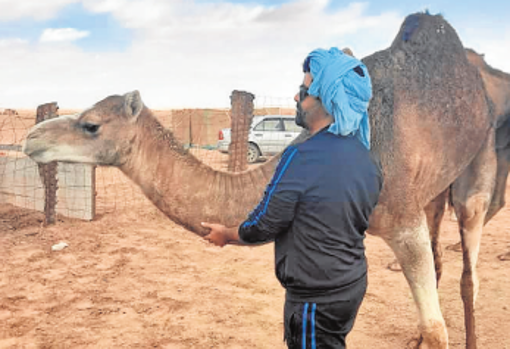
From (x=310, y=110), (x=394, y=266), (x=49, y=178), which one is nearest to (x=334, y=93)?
(x=310, y=110)

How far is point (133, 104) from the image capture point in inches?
150

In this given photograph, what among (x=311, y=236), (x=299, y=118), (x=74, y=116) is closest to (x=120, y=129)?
(x=74, y=116)

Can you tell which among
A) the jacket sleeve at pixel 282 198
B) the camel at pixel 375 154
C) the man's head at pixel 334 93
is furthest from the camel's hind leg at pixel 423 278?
the jacket sleeve at pixel 282 198

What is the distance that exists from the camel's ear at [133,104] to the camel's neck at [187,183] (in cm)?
8

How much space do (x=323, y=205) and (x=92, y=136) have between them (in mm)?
2353

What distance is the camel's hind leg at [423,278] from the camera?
11.9ft

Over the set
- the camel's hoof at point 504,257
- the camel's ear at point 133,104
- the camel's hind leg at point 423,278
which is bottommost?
the camel's hoof at point 504,257

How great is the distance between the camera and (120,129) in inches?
147

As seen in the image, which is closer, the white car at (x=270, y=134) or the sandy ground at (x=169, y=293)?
the sandy ground at (x=169, y=293)

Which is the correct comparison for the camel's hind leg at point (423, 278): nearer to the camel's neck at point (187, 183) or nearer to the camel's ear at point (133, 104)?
the camel's neck at point (187, 183)

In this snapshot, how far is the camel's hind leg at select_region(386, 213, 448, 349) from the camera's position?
3625mm

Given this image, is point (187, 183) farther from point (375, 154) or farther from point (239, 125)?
point (239, 125)

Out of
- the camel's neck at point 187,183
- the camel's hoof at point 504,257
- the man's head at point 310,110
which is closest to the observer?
the man's head at point 310,110

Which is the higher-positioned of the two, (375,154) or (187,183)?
(375,154)
